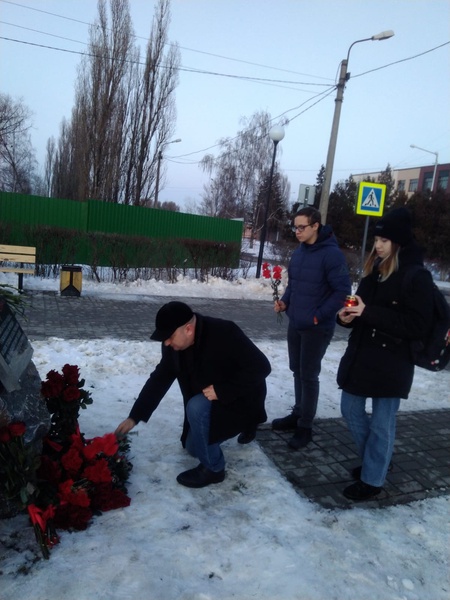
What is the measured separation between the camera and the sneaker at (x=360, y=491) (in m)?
2.92

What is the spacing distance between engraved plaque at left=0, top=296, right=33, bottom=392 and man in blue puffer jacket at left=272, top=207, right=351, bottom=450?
1.94 m

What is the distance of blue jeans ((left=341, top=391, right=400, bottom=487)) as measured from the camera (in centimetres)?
281

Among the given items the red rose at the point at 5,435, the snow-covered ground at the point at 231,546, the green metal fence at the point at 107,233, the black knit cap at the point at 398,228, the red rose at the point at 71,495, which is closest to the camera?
the snow-covered ground at the point at 231,546

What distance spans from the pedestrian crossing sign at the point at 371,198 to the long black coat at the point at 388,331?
6690 mm

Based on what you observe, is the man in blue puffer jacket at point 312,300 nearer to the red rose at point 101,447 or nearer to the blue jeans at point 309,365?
the blue jeans at point 309,365

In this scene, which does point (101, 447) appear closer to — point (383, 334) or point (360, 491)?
point (360, 491)

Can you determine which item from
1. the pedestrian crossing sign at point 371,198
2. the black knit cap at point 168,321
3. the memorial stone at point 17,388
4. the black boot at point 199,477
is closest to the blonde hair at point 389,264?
the black knit cap at point 168,321

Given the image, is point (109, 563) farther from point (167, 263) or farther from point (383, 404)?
point (167, 263)

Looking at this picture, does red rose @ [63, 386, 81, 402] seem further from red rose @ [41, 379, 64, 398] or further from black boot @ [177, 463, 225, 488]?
black boot @ [177, 463, 225, 488]

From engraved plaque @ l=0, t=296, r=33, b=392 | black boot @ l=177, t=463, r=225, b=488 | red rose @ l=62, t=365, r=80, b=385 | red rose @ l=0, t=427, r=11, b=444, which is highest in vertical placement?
engraved plaque @ l=0, t=296, r=33, b=392

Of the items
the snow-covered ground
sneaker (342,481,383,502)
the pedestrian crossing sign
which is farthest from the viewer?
A: the pedestrian crossing sign

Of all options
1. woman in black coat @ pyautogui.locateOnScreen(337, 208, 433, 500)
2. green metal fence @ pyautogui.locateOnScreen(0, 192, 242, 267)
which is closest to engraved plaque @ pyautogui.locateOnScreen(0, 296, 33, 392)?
woman in black coat @ pyautogui.locateOnScreen(337, 208, 433, 500)

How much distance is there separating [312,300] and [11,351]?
2114 millimetres

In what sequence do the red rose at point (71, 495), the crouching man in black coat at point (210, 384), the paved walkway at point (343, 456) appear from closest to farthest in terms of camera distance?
1. the red rose at point (71, 495)
2. the crouching man in black coat at point (210, 384)
3. the paved walkway at point (343, 456)
